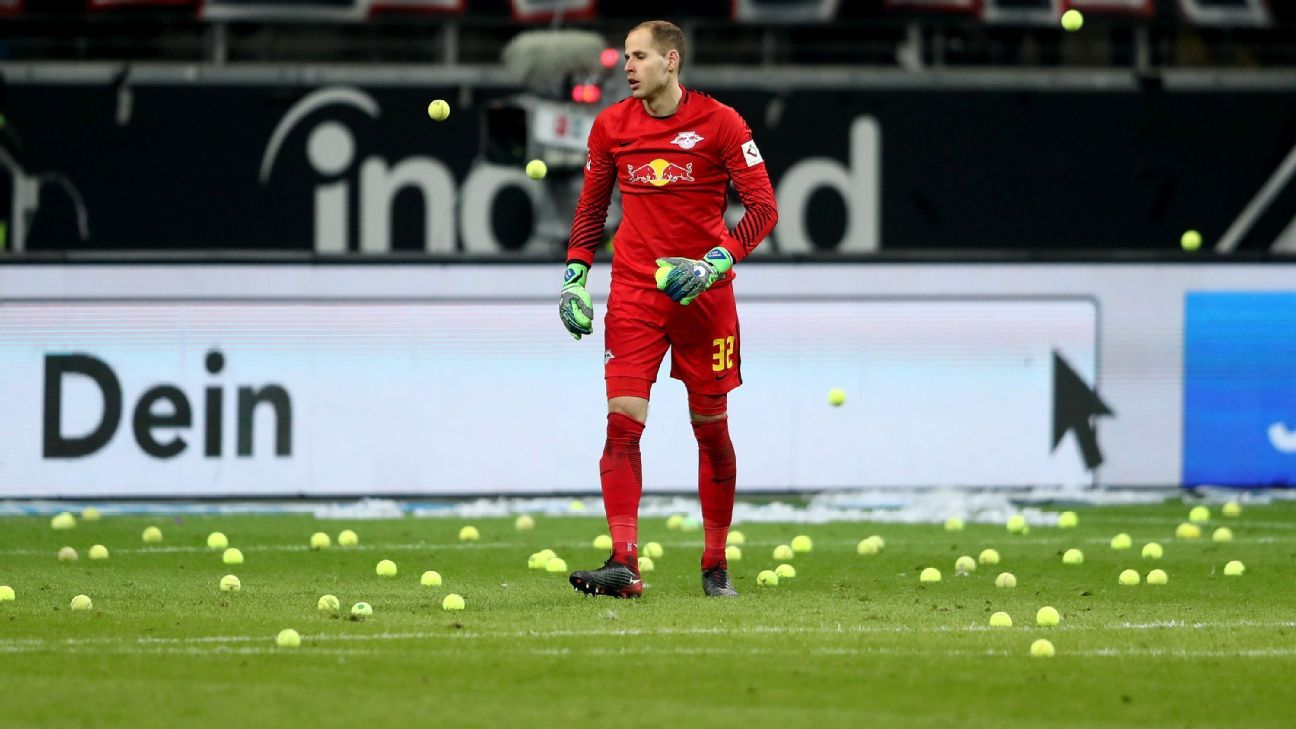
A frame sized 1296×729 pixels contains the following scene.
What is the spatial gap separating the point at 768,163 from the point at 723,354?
41.0 ft

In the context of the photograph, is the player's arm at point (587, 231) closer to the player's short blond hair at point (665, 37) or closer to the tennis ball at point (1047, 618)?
the player's short blond hair at point (665, 37)

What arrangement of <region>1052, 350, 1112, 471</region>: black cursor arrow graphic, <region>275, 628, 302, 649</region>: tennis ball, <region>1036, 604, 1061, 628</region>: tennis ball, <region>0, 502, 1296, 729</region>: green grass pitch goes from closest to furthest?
1. <region>0, 502, 1296, 729</region>: green grass pitch
2. <region>275, 628, 302, 649</region>: tennis ball
3. <region>1036, 604, 1061, 628</region>: tennis ball
4. <region>1052, 350, 1112, 471</region>: black cursor arrow graphic

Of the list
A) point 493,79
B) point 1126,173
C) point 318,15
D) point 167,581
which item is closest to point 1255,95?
point 1126,173

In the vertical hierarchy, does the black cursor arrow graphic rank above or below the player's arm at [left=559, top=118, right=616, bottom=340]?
below

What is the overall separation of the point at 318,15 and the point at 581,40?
583 cm

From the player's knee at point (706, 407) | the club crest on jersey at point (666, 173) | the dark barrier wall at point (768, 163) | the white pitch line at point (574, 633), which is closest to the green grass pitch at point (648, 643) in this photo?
the white pitch line at point (574, 633)

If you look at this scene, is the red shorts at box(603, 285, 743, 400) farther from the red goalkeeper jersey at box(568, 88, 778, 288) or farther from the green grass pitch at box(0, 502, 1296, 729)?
the green grass pitch at box(0, 502, 1296, 729)

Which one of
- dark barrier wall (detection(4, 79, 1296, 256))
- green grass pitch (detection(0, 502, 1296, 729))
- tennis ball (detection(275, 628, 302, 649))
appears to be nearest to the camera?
green grass pitch (detection(0, 502, 1296, 729))

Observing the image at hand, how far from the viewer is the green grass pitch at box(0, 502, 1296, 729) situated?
19.4 ft

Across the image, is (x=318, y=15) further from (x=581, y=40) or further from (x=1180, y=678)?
(x=1180, y=678)

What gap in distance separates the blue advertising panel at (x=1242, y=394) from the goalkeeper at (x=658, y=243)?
6.77 metres

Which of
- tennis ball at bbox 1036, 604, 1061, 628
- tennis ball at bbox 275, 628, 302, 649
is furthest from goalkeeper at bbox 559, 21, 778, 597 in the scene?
tennis ball at bbox 275, 628, 302, 649

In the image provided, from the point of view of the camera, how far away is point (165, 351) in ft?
45.1

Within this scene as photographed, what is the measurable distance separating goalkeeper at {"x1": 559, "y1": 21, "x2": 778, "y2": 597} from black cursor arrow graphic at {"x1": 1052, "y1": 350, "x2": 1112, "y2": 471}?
626 centimetres
